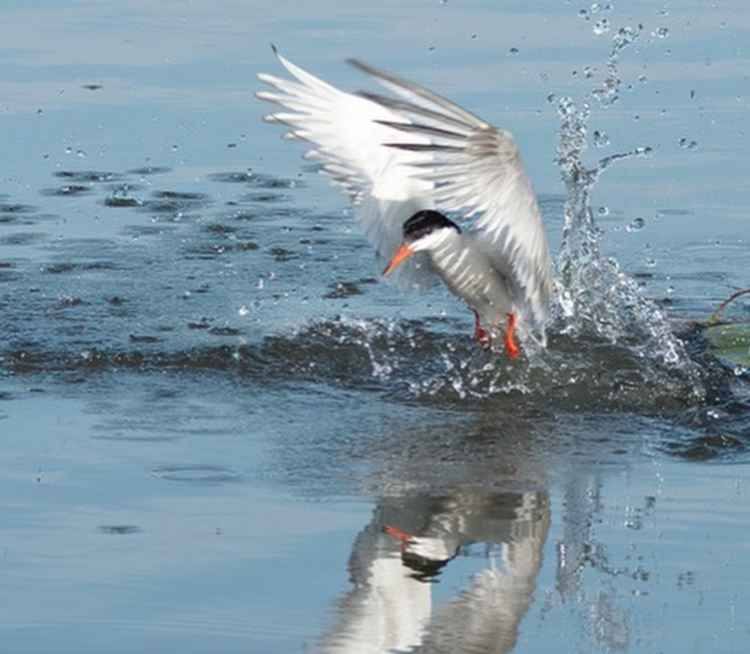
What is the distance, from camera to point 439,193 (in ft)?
28.2

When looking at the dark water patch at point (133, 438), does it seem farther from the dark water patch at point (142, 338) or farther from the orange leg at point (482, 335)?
the orange leg at point (482, 335)

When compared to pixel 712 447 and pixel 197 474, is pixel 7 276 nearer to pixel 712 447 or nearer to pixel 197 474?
pixel 197 474

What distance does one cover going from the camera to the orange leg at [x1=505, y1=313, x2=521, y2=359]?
945 centimetres

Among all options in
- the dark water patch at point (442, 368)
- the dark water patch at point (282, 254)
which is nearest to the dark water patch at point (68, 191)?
the dark water patch at point (282, 254)

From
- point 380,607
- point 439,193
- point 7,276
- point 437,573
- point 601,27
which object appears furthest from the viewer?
point 601,27

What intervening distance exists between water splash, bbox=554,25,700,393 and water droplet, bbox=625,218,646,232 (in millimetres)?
419

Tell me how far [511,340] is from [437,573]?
3.07m

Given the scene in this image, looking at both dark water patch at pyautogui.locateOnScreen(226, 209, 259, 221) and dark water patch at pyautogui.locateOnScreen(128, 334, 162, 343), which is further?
dark water patch at pyautogui.locateOnScreen(226, 209, 259, 221)

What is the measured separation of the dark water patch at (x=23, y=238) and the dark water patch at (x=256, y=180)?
4.06 feet

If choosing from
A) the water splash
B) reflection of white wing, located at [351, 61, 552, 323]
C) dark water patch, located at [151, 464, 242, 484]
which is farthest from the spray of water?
dark water patch, located at [151, 464, 242, 484]

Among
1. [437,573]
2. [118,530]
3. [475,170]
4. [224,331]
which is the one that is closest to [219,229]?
[224,331]

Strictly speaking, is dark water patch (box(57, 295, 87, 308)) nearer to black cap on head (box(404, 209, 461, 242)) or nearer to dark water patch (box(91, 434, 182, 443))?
black cap on head (box(404, 209, 461, 242))

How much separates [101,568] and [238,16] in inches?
345

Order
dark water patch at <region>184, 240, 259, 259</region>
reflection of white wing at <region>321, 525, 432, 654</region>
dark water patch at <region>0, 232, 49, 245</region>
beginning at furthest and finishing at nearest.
→ dark water patch at <region>184, 240, 259, 259</region> < dark water patch at <region>0, 232, 49, 245</region> < reflection of white wing at <region>321, 525, 432, 654</region>
